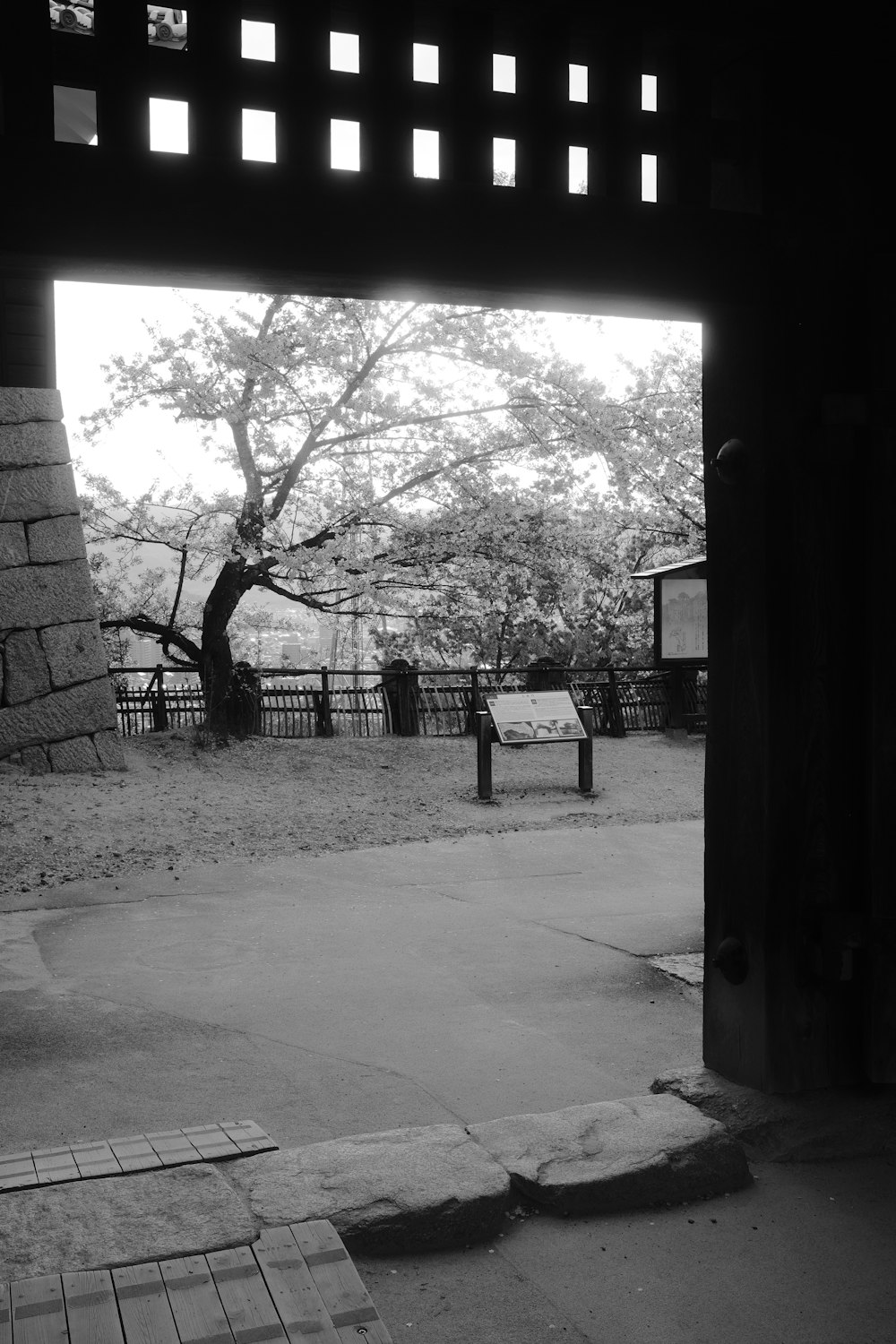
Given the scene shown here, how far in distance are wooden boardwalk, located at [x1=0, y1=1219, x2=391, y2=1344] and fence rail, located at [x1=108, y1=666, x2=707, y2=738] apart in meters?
13.0

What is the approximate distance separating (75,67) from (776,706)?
2565 mm

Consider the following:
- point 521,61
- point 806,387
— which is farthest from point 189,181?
point 806,387

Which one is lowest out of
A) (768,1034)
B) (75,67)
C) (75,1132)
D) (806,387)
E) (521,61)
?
(75,1132)

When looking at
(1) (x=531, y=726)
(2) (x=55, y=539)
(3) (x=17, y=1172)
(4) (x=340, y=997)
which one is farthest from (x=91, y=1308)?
(2) (x=55, y=539)

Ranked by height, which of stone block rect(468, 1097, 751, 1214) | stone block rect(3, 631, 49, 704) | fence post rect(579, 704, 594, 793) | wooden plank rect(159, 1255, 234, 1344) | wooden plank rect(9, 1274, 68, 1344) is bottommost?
stone block rect(468, 1097, 751, 1214)

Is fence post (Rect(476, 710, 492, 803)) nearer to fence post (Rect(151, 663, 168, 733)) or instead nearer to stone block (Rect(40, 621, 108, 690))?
stone block (Rect(40, 621, 108, 690))

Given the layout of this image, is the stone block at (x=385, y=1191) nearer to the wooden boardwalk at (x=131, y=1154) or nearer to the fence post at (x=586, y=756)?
the wooden boardwalk at (x=131, y=1154)

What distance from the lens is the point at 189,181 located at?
9.22ft

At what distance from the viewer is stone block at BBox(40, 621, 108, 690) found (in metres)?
12.1

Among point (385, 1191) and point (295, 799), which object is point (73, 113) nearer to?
point (385, 1191)

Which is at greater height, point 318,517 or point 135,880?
point 318,517

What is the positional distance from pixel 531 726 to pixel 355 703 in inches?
196

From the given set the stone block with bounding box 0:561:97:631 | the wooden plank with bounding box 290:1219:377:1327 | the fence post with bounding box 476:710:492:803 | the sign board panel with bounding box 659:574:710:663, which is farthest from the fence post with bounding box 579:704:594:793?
the wooden plank with bounding box 290:1219:377:1327

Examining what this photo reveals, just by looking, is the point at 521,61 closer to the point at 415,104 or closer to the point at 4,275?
the point at 415,104
